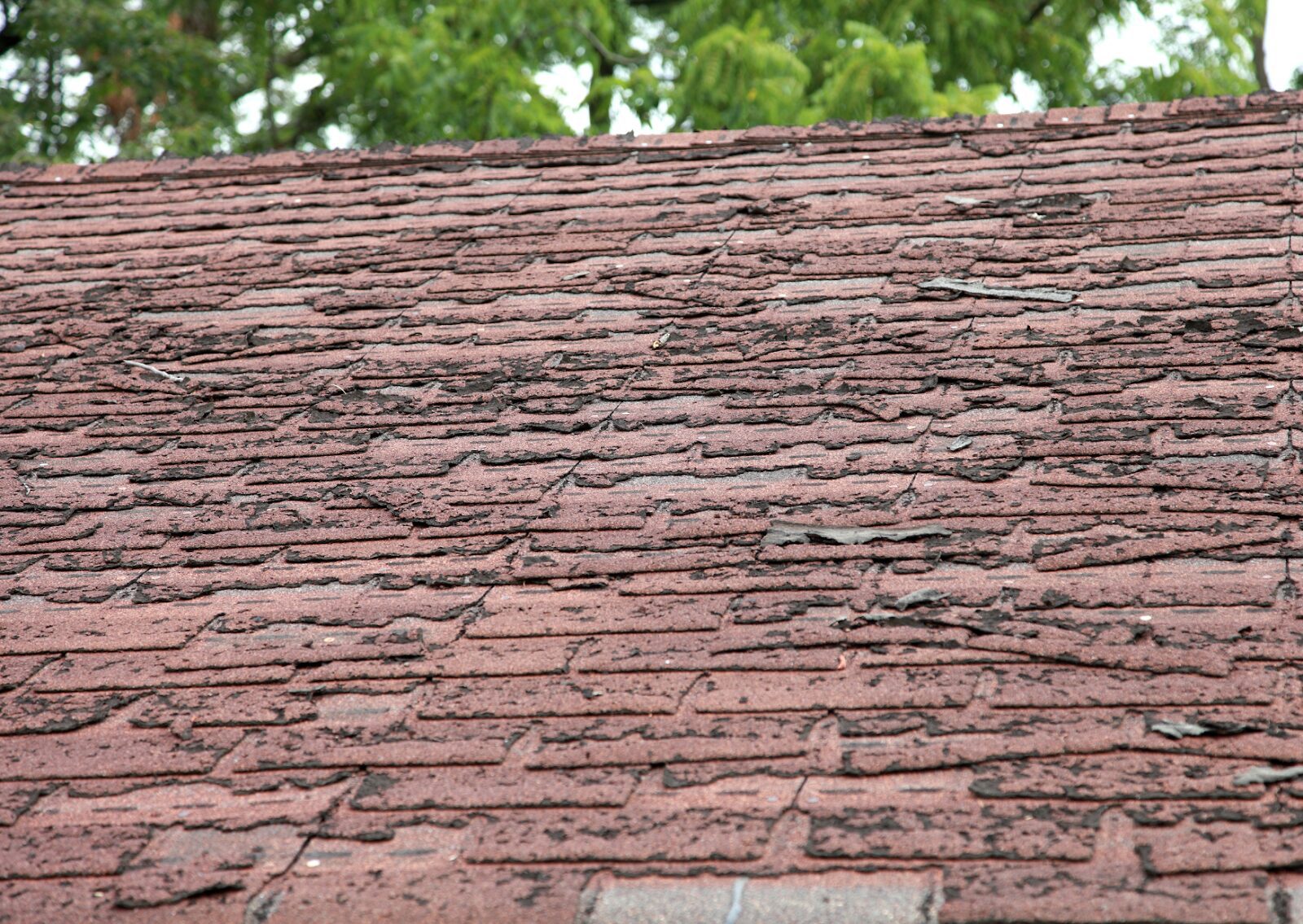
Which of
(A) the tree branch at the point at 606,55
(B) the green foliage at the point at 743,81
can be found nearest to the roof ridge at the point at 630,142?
(B) the green foliage at the point at 743,81

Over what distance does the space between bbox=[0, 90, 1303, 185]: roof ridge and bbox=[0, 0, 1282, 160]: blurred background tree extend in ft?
14.6

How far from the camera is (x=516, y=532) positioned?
2.94m

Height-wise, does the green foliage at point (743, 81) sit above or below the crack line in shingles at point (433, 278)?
above

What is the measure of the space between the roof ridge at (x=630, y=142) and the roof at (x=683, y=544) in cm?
6

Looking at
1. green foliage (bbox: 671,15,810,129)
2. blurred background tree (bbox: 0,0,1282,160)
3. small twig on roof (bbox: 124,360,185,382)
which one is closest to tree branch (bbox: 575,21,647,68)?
blurred background tree (bbox: 0,0,1282,160)

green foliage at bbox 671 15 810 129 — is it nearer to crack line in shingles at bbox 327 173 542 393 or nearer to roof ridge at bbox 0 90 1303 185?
roof ridge at bbox 0 90 1303 185

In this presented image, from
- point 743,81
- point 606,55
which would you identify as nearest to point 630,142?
point 743,81

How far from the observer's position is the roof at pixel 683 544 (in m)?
1.97

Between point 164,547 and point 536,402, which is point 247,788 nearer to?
point 164,547

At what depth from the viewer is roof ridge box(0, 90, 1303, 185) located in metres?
4.87

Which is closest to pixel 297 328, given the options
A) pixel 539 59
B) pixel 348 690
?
pixel 348 690

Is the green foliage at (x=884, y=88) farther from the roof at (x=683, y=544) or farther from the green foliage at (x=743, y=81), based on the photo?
the roof at (x=683, y=544)

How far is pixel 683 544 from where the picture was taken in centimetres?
280

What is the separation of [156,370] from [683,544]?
1908 mm
